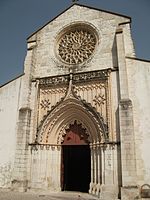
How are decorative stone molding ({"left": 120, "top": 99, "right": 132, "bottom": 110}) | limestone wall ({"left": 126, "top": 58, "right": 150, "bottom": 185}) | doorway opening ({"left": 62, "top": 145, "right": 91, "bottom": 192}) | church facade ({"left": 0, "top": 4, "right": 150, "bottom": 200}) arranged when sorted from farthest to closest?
doorway opening ({"left": 62, "top": 145, "right": 91, "bottom": 192}) → decorative stone molding ({"left": 120, "top": 99, "right": 132, "bottom": 110}) → church facade ({"left": 0, "top": 4, "right": 150, "bottom": 200}) → limestone wall ({"left": 126, "top": 58, "right": 150, "bottom": 185})

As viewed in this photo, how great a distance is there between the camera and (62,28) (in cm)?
1257

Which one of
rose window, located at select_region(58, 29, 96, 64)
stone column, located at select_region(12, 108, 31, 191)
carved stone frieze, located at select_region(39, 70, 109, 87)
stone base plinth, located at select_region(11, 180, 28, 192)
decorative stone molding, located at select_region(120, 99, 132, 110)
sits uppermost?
rose window, located at select_region(58, 29, 96, 64)

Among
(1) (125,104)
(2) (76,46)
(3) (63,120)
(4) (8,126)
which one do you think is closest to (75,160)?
(3) (63,120)

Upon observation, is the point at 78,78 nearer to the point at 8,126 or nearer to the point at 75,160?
the point at 8,126

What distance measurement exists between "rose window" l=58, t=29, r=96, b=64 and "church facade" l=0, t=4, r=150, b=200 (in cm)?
6

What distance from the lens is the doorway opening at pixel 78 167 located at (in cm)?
1247

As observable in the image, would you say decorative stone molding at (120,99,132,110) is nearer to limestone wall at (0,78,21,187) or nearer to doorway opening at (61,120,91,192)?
doorway opening at (61,120,91,192)

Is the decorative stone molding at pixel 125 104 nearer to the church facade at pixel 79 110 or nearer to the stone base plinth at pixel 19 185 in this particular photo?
the church facade at pixel 79 110

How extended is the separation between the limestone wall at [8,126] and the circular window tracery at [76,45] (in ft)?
9.84

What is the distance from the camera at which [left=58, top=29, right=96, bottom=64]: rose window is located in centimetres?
1166

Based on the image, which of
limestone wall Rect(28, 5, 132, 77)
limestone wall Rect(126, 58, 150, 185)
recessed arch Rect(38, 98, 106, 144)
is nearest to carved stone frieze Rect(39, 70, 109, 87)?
limestone wall Rect(28, 5, 132, 77)

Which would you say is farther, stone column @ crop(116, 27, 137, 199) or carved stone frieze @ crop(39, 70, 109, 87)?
carved stone frieze @ crop(39, 70, 109, 87)

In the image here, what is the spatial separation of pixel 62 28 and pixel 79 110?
5055 mm

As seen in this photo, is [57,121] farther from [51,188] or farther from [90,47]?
[90,47]
